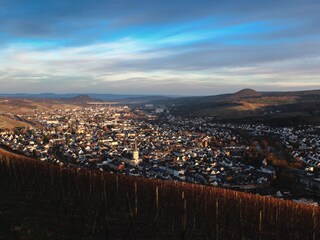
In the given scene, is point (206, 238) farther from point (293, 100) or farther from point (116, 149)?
point (293, 100)

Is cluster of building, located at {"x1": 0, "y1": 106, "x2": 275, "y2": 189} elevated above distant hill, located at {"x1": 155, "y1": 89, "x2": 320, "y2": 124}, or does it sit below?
below

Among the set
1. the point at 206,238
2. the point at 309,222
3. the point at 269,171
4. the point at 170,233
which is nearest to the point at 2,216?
the point at 170,233

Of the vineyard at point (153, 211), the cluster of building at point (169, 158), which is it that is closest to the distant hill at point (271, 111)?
the cluster of building at point (169, 158)

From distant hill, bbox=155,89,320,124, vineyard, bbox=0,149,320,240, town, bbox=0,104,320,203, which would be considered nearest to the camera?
vineyard, bbox=0,149,320,240

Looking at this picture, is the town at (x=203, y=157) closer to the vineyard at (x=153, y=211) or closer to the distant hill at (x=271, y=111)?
the vineyard at (x=153, y=211)

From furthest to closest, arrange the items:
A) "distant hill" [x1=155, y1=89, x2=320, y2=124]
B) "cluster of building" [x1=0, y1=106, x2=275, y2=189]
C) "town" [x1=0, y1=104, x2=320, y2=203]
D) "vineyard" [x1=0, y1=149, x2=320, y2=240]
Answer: "distant hill" [x1=155, y1=89, x2=320, y2=124]
"cluster of building" [x1=0, y1=106, x2=275, y2=189]
"town" [x1=0, y1=104, x2=320, y2=203]
"vineyard" [x1=0, y1=149, x2=320, y2=240]

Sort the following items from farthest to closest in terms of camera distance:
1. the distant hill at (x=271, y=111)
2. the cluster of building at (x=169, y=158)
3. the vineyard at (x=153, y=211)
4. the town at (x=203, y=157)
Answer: the distant hill at (x=271, y=111) → the cluster of building at (x=169, y=158) → the town at (x=203, y=157) → the vineyard at (x=153, y=211)

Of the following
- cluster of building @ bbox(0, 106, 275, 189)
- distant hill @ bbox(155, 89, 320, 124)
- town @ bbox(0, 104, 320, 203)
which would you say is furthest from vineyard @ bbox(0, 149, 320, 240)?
distant hill @ bbox(155, 89, 320, 124)

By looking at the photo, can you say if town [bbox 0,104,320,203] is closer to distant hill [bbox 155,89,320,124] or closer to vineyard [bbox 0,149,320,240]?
vineyard [bbox 0,149,320,240]
